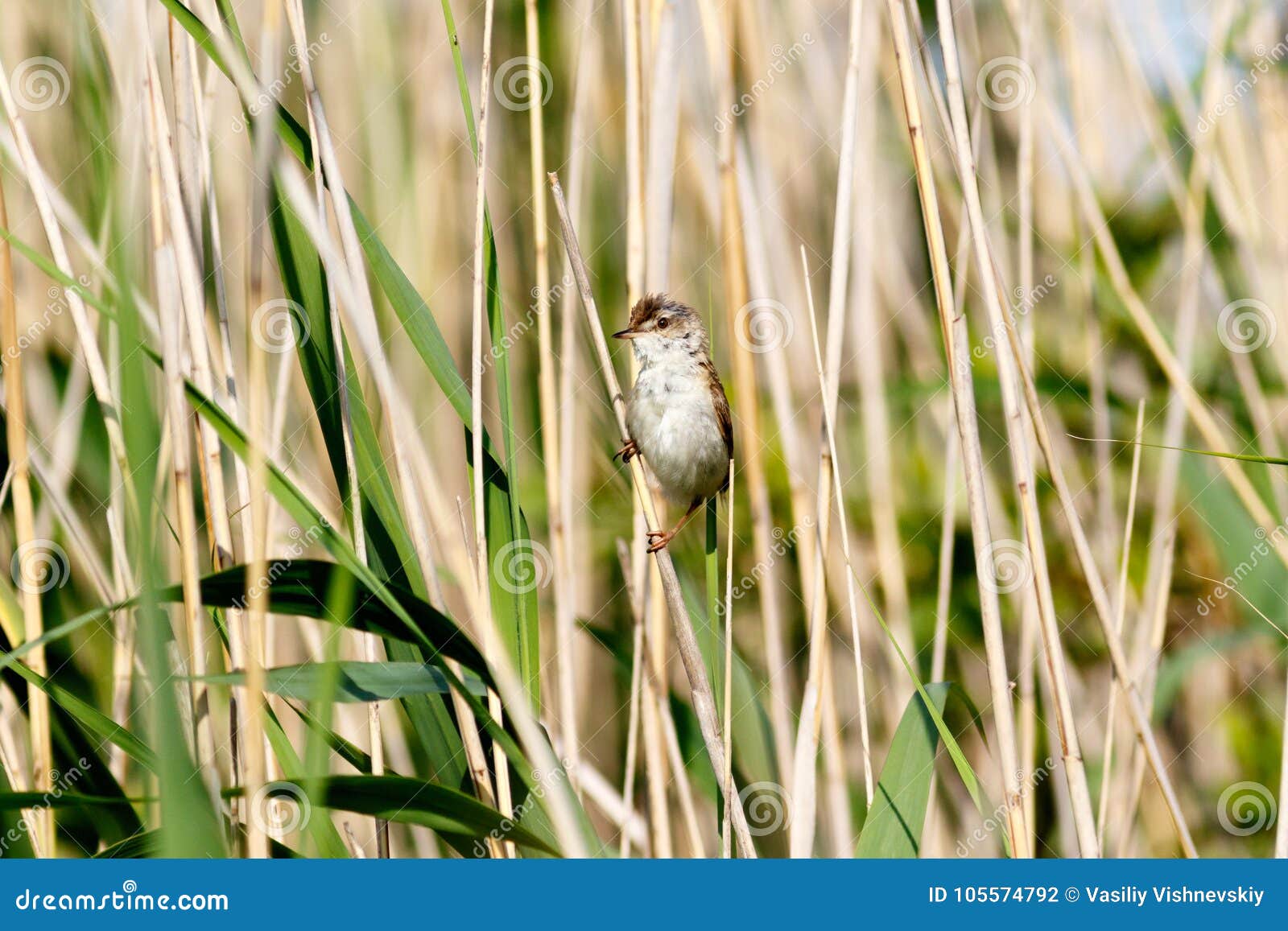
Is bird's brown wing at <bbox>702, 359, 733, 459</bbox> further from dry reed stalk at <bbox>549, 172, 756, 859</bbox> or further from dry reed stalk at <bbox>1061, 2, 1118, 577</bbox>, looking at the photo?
dry reed stalk at <bbox>549, 172, 756, 859</bbox>

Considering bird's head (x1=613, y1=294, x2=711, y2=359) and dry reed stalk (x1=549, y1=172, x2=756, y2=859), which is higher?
bird's head (x1=613, y1=294, x2=711, y2=359)

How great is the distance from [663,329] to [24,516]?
5.38 ft

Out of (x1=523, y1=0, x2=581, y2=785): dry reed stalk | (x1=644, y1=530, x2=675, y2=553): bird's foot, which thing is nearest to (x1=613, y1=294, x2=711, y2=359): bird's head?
Answer: (x1=523, y1=0, x2=581, y2=785): dry reed stalk

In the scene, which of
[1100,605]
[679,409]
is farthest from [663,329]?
[1100,605]

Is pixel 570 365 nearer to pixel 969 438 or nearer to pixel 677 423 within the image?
pixel 677 423

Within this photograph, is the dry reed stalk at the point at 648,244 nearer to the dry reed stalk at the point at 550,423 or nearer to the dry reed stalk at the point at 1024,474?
the dry reed stalk at the point at 550,423

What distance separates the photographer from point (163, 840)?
1383 mm

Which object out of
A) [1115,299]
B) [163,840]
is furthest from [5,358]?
[1115,299]

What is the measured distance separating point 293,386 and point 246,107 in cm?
117

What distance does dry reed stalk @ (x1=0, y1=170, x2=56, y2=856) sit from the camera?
1905 mm

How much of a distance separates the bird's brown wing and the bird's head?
68 millimetres

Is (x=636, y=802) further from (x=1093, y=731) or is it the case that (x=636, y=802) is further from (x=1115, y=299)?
(x=1115, y=299)

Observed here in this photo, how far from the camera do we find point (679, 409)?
2.95 meters

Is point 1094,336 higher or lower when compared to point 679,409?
higher
